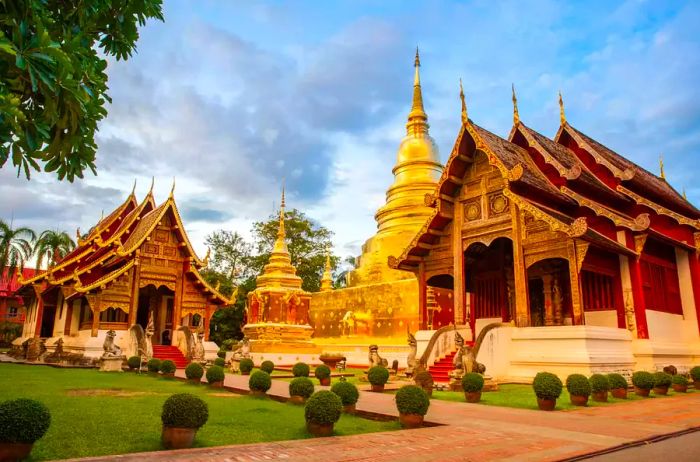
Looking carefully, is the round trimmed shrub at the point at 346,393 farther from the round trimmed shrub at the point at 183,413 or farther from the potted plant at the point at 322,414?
the round trimmed shrub at the point at 183,413

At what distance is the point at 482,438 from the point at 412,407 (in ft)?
3.43

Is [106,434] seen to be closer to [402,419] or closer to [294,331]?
[402,419]

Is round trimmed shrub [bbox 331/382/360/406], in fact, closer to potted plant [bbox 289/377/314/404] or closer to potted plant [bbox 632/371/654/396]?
potted plant [bbox 289/377/314/404]

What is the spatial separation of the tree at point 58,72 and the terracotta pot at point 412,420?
4.93 m

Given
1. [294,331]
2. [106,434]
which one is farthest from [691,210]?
[106,434]

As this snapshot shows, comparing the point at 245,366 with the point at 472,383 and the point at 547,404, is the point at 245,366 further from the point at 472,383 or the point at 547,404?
the point at 547,404

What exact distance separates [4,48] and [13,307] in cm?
5268

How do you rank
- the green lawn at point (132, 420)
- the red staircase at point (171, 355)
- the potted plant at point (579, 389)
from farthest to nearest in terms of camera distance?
the red staircase at point (171, 355) → the potted plant at point (579, 389) → the green lawn at point (132, 420)

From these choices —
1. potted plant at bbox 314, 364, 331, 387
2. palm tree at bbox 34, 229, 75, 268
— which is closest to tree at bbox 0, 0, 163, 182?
potted plant at bbox 314, 364, 331, 387

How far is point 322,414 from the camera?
6195mm

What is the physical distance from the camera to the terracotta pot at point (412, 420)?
7.01 meters

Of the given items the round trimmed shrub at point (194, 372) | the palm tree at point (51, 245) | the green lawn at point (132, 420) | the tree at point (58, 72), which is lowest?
the green lawn at point (132, 420)

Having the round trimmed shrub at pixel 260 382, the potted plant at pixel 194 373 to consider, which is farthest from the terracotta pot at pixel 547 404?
the potted plant at pixel 194 373

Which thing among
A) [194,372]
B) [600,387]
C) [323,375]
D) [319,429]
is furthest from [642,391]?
[194,372]
